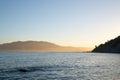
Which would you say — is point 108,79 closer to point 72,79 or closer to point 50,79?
point 72,79

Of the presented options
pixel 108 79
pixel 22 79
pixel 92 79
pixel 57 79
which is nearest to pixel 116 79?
pixel 108 79

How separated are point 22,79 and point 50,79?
5633mm

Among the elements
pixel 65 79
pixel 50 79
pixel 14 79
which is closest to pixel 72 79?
pixel 65 79

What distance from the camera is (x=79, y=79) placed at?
43875 millimetres

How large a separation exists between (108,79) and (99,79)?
1.77 m

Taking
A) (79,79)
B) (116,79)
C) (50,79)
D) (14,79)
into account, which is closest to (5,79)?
(14,79)

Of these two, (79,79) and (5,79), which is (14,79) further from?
(79,79)

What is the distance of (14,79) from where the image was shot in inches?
1713

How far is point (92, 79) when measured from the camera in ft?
143

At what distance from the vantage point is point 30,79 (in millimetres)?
43719

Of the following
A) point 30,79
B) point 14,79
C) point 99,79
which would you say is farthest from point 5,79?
point 99,79

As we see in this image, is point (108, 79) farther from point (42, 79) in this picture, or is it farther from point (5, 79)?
point (5, 79)

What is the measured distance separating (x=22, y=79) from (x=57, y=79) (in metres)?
7.03

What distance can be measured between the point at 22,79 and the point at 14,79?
1602 millimetres
